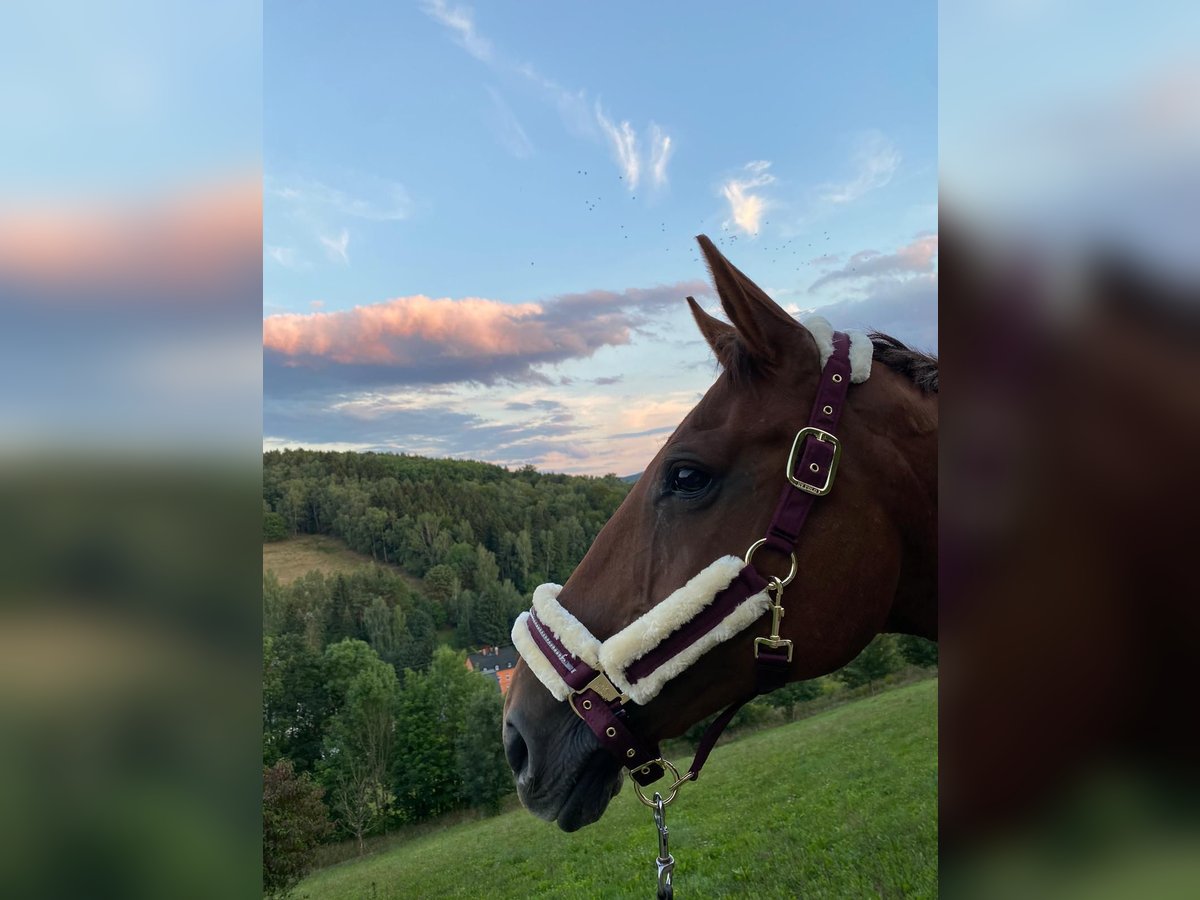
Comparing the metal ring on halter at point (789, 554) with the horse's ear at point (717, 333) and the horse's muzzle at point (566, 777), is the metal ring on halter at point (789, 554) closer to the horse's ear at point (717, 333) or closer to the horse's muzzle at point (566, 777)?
the horse's ear at point (717, 333)

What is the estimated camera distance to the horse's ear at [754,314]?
193cm

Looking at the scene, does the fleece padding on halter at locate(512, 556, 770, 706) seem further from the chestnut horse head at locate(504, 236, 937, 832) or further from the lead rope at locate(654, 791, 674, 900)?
the lead rope at locate(654, 791, 674, 900)

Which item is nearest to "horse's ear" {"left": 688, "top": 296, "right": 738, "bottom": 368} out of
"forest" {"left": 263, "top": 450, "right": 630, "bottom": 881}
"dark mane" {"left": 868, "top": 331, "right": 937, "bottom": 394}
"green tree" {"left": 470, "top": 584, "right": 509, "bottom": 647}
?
"dark mane" {"left": 868, "top": 331, "right": 937, "bottom": 394}

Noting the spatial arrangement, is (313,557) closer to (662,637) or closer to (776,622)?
(662,637)

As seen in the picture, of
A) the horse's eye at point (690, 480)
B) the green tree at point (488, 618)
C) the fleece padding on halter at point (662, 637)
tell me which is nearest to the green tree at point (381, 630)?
the green tree at point (488, 618)

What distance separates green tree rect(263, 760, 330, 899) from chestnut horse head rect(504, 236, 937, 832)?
42.8 feet

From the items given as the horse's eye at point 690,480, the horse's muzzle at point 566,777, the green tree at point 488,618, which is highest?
the horse's eye at point 690,480

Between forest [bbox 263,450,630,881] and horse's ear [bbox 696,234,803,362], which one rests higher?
horse's ear [bbox 696,234,803,362]

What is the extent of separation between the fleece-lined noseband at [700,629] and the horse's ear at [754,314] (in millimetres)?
127

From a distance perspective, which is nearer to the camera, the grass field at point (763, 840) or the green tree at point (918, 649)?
the grass field at point (763, 840)

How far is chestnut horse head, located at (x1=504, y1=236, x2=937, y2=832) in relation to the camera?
75.5 inches

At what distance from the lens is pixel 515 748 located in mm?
2164

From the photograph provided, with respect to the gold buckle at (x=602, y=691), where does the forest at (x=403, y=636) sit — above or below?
below
